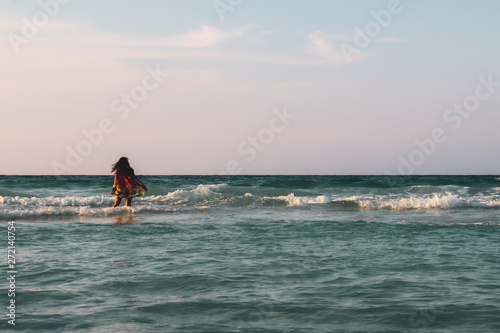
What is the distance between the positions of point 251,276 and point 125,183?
10048 millimetres

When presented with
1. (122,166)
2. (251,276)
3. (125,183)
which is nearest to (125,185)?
(125,183)

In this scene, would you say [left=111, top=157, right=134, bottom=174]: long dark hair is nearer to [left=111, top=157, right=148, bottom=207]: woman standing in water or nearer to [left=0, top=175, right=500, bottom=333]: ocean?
[left=111, top=157, right=148, bottom=207]: woman standing in water

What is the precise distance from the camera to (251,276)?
20.7 ft

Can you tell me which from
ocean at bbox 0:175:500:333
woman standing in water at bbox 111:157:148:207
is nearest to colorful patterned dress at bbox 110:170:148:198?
woman standing in water at bbox 111:157:148:207

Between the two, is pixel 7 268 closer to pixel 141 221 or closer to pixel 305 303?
pixel 305 303

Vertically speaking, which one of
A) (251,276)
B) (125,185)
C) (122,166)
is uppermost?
(122,166)

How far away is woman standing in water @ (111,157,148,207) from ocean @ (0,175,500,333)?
298 cm

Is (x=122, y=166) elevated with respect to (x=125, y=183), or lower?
elevated

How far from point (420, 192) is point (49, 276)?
23955mm

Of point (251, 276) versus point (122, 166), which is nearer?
point (251, 276)

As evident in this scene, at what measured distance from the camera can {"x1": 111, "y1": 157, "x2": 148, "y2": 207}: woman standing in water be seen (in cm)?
1557

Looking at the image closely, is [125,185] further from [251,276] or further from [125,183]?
[251,276]

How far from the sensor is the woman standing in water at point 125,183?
1557cm

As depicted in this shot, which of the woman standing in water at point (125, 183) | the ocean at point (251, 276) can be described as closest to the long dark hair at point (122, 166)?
the woman standing in water at point (125, 183)
